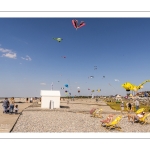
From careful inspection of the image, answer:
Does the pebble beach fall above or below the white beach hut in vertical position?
below

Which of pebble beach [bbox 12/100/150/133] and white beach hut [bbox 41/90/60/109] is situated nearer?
pebble beach [bbox 12/100/150/133]

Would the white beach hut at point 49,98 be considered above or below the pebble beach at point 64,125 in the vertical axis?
above

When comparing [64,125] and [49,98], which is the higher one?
[49,98]

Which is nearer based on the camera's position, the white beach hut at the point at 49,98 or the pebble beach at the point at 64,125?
the pebble beach at the point at 64,125

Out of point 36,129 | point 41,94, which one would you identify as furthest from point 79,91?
point 36,129

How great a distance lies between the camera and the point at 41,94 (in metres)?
22.3

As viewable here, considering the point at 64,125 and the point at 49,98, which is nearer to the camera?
the point at 64,125

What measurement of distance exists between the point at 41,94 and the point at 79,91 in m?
47.9
